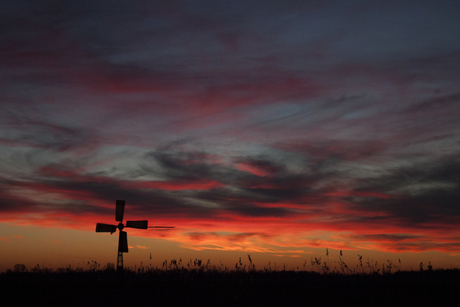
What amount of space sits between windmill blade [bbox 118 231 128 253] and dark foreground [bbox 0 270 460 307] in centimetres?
537

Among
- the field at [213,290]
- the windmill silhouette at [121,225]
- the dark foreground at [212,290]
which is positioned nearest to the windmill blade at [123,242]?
the windmill silhouette at [121,225]

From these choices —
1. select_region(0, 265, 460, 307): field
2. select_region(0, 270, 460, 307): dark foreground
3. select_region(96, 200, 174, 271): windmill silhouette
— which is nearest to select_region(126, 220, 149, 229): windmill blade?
select_region(96, 200, 174, 271): windmill silhouette

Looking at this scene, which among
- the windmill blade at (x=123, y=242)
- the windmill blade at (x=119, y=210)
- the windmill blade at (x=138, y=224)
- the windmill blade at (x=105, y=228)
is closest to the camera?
the windmill blade at (x=123, y=242)

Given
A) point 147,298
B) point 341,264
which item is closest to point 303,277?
point 341,264

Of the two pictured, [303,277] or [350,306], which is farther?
[303,277]

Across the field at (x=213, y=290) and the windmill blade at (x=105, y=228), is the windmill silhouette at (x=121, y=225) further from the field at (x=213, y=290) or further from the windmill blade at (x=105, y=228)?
the field at (x=213, y=290)

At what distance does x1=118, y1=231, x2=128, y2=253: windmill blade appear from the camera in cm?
2928

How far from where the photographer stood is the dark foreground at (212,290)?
17141 millimetres

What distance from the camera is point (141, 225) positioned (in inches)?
1227

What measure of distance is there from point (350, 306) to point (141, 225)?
1850 centimetres

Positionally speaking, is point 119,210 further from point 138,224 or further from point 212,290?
point 212,290

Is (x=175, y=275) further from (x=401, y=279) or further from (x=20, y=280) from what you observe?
(x=401, y=279)

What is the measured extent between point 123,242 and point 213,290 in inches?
507

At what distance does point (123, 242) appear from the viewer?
98.1 ft
